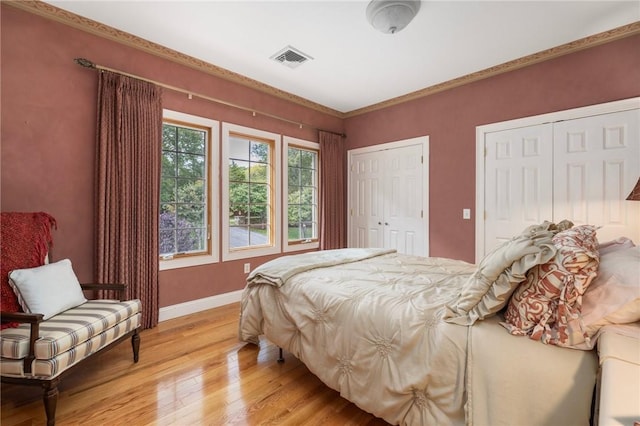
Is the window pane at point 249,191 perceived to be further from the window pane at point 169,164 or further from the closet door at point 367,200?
the closet door at point 367,200

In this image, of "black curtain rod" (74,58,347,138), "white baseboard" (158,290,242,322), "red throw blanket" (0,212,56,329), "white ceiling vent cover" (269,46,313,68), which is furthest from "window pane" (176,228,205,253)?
"white ceiling vent cover" (269,46,313,68)

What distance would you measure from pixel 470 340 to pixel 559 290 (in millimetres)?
388

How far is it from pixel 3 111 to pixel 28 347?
1793 millimetres

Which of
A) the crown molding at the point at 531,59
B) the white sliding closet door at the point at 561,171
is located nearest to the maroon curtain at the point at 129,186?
the crown molding at the point at 531,59

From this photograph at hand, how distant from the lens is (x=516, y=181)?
10.5 feet

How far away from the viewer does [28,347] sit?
1562 millimetres

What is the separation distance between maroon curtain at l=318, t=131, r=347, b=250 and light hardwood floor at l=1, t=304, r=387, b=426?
2350 millimetres

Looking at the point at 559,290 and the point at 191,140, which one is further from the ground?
the point at 191,140

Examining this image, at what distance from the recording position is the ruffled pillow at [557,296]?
1.10 m

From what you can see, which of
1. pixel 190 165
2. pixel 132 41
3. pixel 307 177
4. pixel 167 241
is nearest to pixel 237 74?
pixel 132 41

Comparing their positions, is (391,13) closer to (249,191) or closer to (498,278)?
(498,278)

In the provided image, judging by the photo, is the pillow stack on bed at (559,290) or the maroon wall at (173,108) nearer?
the pillow stack on bed at (559,290)

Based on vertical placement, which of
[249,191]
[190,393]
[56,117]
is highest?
[56,117]

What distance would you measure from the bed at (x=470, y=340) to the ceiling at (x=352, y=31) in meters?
1.82
